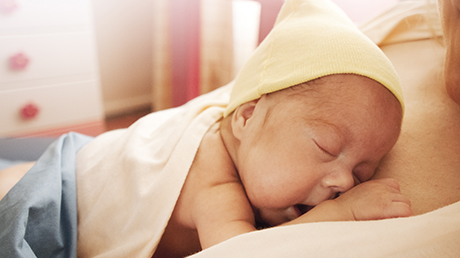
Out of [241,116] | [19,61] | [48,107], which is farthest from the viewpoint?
[48,107]

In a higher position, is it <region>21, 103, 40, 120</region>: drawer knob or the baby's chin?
the baby's chin

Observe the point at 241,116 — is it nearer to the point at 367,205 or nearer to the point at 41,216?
the point at 367,205

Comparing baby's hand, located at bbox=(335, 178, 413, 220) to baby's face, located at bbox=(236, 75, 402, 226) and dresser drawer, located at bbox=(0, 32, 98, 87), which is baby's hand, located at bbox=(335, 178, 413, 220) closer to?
baby's face, located at bbox=(236, 75, 402, 226)

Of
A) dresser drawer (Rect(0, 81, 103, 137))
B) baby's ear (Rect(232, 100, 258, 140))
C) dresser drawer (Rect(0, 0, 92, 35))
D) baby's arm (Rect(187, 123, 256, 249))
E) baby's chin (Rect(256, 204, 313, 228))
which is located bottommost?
dresser drawer (Rect(0, 81, 103, 137))

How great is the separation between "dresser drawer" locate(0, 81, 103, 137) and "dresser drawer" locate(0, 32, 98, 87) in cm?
7

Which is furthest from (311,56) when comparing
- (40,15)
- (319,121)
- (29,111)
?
(29,111)

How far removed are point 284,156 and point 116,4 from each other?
225cm

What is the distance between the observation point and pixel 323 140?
66cm

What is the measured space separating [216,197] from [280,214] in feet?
0.49

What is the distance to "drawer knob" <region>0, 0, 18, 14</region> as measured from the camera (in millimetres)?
1510

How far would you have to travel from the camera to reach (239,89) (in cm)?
84

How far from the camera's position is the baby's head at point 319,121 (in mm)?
657

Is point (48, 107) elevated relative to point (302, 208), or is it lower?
lower

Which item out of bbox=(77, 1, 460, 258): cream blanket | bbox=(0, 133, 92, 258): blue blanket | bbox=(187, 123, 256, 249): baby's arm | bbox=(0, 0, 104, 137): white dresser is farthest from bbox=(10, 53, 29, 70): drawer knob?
bbox=(187, 123, 256, 249): baby's arm
